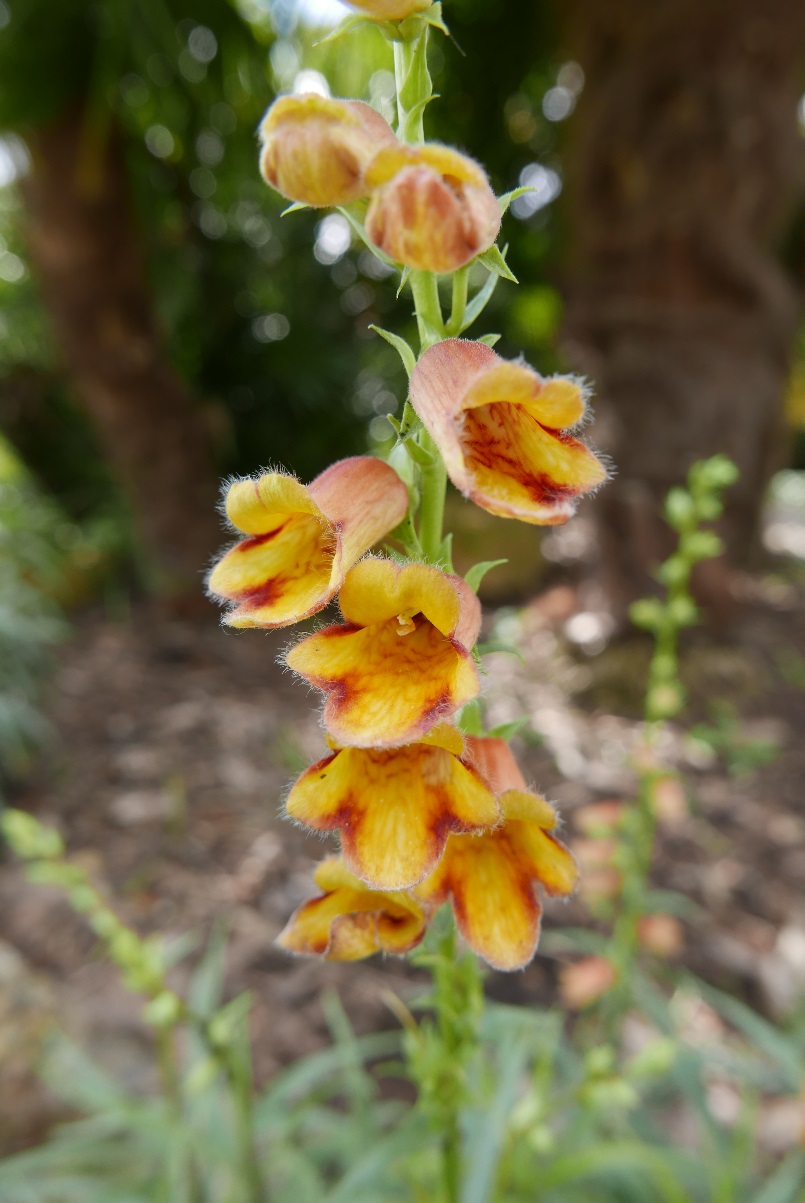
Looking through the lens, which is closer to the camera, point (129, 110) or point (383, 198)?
point (383, 198)

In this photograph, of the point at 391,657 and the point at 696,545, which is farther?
the point at 696,545

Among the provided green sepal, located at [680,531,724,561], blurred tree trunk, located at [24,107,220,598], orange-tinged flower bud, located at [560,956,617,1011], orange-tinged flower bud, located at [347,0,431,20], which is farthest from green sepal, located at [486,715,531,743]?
blurred tree trunk, located at [24,107,220,598]

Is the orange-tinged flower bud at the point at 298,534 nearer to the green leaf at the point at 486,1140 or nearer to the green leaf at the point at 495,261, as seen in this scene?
the green leaf at the point at 495,261

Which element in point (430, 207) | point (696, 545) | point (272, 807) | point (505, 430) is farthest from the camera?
point (272, 807)

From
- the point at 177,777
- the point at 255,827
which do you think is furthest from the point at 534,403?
the point at 177,777

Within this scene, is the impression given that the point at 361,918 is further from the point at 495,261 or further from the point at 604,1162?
the point at 604,1162

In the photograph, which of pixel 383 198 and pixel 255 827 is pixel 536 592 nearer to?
pixel 255 827

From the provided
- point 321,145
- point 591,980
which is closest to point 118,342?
point 591,980
